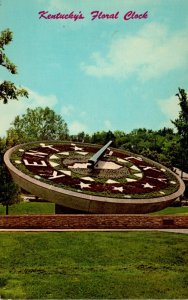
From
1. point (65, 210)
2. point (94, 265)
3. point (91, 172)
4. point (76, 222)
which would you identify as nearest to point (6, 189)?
point (91, 172)

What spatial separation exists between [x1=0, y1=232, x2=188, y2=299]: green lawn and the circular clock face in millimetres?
1953

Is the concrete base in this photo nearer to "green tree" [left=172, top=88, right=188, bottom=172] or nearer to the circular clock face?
the circular clock face

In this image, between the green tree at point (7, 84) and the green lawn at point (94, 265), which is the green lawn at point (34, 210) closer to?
the green lawn at point (94, 265)

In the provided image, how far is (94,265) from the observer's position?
421 inches

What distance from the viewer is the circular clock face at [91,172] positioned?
15062mm

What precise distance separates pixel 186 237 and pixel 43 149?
324 inches

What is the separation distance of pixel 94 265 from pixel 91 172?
643 cm

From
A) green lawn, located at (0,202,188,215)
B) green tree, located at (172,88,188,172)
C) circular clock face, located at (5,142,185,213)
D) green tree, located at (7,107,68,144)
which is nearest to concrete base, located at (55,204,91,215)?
circular clock face, located at (5,142,185,213)

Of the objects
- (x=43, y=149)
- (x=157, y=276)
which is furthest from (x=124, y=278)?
(x=43, y=149)

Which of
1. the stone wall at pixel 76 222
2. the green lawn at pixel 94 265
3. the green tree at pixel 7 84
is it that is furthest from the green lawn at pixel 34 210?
the green tree at pixel 7 84

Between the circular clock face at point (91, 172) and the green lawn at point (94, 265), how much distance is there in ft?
6.41

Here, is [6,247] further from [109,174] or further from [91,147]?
[91,147]

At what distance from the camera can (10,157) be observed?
55.4ft

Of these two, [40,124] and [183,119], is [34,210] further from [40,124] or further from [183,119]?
[40,124]
